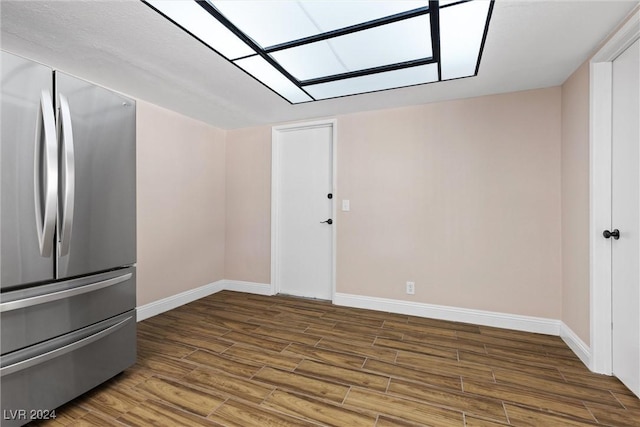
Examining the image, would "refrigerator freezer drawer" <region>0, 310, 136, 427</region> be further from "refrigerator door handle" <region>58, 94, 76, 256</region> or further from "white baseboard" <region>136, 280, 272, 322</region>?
"white baseboard" <region>136, 280, 272, 322</region>

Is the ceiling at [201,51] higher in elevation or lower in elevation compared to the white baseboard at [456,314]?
higher

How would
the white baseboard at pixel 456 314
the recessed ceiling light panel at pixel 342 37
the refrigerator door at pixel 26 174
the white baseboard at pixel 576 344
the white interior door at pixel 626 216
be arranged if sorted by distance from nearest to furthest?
the refrigerator door at pixel 26 174 < the recessed ceiling light panel at pixel 342 37 < the white interior door at pixel 626 216 < the white baseboard at pixel 576 344 < the white baseboard at pixel 456 314

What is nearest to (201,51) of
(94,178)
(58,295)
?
(94,178)

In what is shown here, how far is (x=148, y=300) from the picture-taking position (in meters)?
3.00

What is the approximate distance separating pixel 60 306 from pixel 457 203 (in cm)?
326

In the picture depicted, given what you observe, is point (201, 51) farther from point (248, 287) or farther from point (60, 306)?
point (248, 287)

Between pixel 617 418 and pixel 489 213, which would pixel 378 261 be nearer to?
pixel 489 213

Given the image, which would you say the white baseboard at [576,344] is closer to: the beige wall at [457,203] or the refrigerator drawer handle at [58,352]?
the beige wall at [457,203]

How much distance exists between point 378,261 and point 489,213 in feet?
4.11

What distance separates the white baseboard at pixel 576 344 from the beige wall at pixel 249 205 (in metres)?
3.20

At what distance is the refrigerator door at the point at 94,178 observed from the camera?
1.48 meters

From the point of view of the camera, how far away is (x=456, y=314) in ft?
9.57

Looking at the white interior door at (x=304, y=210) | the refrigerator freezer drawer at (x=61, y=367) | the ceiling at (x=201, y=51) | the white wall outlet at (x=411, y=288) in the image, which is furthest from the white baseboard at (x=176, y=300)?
the white wall outlet at (x=411, y=288)

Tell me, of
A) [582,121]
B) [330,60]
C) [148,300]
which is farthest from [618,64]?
[148,300]
